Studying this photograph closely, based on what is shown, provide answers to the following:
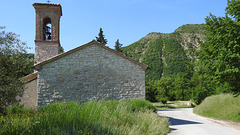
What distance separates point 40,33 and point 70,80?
29.5 feet

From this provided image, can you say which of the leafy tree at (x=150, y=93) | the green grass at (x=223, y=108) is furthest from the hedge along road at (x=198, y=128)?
the leafy tree at (x=150, y=93)

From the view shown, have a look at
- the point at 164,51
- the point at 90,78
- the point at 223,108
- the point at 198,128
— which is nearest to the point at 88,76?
the point at 90,78

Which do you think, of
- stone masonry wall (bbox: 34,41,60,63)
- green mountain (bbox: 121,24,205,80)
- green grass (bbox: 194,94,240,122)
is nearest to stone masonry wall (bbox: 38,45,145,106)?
stone masonry wall (bbox: 34,41,60,63)

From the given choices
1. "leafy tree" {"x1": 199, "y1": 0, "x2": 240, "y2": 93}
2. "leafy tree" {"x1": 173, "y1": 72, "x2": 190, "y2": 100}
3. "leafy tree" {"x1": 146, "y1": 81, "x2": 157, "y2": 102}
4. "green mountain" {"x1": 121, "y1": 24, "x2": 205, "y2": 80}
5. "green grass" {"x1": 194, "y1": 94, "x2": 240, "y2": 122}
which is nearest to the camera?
"leafy tree" {"x1": 199, "y1": 0, "x2": 240, "y2": 93}

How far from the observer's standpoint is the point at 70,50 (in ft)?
49.6

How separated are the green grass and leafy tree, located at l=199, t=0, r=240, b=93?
223cm

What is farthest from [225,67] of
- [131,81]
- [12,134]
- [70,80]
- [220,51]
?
[12,134]

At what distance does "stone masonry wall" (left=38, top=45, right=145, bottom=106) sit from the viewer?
1491 cm

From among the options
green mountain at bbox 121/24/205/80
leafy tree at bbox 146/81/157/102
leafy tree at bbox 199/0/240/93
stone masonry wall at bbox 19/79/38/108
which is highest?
green mountain at bbox 121/24/205/80

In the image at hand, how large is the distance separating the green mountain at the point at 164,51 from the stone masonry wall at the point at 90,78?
71.7 m

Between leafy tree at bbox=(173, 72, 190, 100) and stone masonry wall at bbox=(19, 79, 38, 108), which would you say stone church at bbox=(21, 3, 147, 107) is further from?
leafy tree at bbox=(173, 72, 190, 100)

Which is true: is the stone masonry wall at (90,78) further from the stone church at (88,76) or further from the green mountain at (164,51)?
the green mountain at (164,51)

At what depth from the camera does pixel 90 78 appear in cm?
1536

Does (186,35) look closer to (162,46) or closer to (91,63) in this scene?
(162,46)
